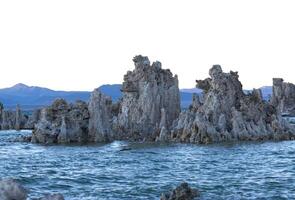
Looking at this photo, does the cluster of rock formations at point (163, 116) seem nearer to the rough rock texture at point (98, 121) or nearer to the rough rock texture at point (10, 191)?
the rough rock texture at point (98, 121)

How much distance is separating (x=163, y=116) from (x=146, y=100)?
7414 millimetres

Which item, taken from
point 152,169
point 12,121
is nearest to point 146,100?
point 152,169

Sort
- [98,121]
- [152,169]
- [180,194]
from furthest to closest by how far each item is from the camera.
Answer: [98,121]
[152,169]
[180,194]

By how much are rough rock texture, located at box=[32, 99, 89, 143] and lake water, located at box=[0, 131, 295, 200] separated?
7.45 m

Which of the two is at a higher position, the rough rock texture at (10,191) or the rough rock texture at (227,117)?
the rough rock texture at (227,117)

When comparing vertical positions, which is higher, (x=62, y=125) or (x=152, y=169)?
(x=62, y=125)

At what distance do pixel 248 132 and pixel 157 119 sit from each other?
66.5 feet

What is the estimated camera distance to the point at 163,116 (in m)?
102

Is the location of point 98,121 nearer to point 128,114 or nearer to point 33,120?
point 128,114

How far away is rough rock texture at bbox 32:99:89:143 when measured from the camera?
96.5 meters

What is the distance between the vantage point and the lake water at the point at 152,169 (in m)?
42.4

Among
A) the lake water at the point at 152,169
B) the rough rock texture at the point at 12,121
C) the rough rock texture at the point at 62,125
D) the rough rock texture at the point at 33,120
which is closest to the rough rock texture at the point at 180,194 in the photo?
the lake water at the point at 152,169

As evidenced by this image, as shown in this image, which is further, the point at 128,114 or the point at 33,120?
the point at 33,120

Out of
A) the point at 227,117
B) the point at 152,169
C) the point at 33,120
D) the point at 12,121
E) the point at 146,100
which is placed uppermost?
the point at 146,100
